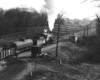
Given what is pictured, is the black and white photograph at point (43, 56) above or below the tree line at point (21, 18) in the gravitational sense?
below

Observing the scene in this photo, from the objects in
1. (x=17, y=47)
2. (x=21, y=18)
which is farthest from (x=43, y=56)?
(x=21, y=18)

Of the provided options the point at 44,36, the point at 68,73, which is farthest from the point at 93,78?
the point at 44,36

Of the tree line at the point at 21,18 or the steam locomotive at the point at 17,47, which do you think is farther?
the tree line at the point at 21,18

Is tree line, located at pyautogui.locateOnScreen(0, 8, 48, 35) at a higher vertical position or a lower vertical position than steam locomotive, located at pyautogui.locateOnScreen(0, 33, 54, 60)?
higher

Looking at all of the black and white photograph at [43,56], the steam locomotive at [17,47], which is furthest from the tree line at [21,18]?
the steam locomotive at [17,47]

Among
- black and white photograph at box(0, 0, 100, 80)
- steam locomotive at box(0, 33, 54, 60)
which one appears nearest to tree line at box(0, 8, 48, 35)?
black and white photograph at box(0, 0, 100, 80)

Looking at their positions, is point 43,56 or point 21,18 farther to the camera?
point 21,18

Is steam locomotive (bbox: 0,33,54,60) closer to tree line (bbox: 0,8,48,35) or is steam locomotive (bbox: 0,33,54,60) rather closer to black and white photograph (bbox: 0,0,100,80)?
black and white photograph (bbox: 0,0,100,80)

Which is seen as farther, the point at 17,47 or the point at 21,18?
the point at 21,18

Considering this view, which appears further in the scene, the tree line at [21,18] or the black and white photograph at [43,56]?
the tree line at [21,18]

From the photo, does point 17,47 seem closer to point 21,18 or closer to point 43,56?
point 43,56

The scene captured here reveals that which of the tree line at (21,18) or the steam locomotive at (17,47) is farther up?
the tree line at (21,18)

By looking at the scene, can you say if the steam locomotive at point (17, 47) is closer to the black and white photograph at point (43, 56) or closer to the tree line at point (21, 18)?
the black and white photograph at point (43, 56)

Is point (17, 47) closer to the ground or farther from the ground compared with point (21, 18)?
closer to the ground
